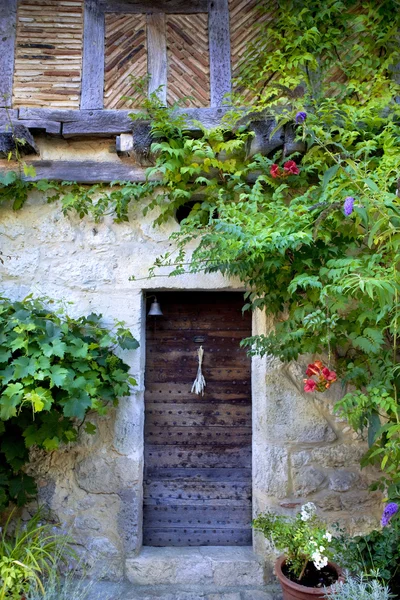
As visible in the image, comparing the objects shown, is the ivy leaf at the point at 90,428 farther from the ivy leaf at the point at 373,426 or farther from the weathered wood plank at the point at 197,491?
the ivy leaf at the point at 373,426

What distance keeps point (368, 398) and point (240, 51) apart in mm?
2349

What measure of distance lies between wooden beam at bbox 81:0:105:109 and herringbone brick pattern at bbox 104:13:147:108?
4cm

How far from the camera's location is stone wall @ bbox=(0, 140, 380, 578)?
3.10 metres

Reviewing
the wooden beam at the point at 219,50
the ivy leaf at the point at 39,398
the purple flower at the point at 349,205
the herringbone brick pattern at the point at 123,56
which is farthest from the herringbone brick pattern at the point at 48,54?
the purple flower at the point at 349,205

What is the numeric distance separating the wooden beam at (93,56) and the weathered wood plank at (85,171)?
0.37 metres

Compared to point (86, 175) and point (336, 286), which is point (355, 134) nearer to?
point (336, 286)

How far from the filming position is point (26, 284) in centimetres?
327

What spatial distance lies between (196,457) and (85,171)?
6.52ft

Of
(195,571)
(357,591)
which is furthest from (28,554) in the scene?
(357,591)

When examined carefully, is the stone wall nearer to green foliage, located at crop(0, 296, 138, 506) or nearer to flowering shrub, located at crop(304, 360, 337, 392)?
green foliage, located at crop(0, 296, 138, 506)

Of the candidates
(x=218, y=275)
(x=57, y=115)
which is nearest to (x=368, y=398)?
(x=218, y=275)

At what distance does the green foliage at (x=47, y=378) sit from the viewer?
8.68 feet

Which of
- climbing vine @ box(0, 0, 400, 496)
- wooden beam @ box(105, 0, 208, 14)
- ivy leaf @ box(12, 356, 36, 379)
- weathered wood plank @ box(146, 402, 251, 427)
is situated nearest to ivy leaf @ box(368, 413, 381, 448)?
climbing vine @ box(0, 0, 400, 496)

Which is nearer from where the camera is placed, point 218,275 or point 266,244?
point 266,244
